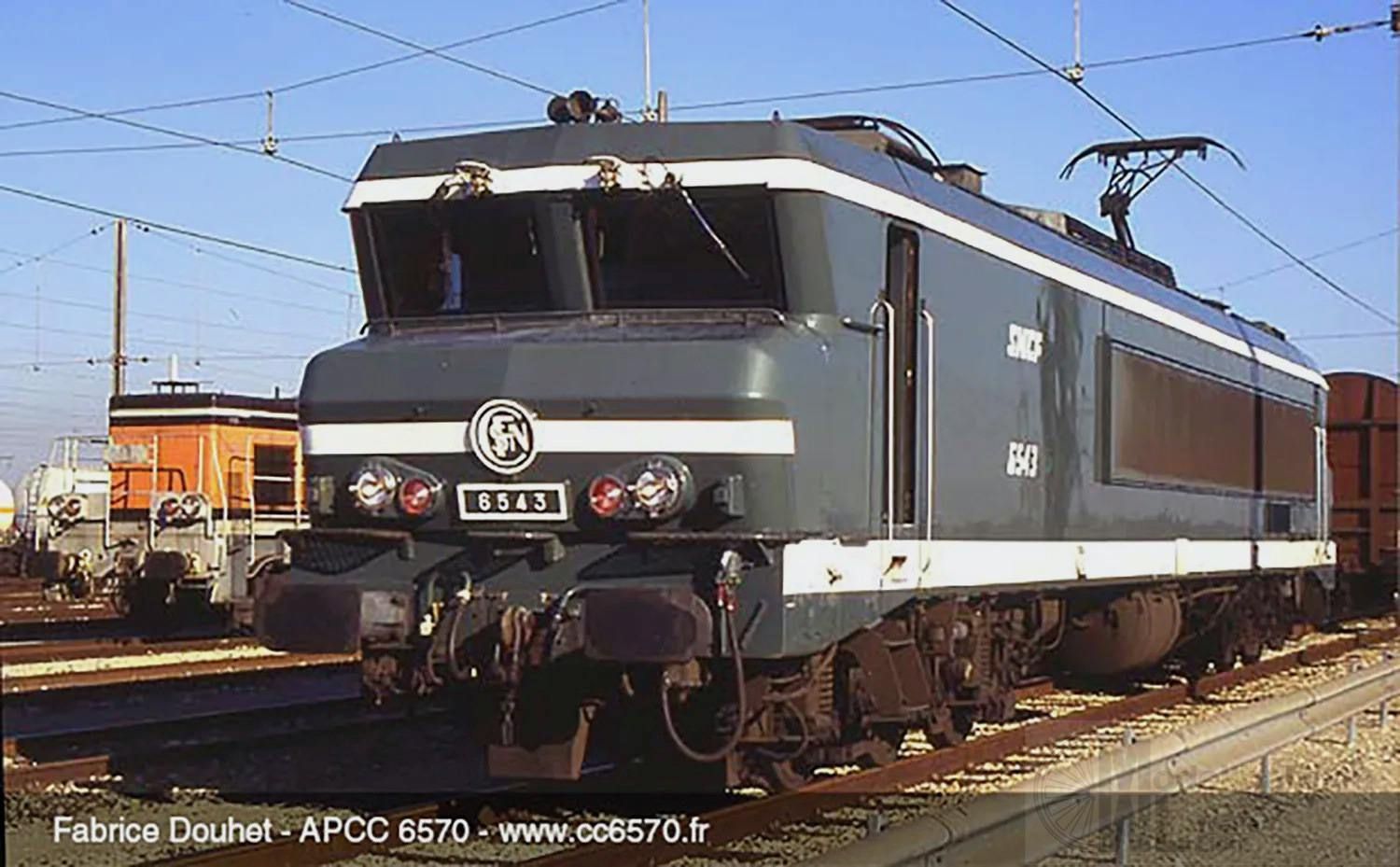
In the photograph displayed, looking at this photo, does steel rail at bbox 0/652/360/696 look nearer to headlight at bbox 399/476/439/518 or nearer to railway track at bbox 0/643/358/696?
railway track at bbox 0/643/358/696

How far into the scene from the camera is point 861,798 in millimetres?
10062

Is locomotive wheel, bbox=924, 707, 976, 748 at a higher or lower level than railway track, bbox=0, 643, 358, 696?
higher

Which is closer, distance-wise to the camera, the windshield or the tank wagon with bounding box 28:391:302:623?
the windshield

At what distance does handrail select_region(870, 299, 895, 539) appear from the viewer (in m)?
9.51

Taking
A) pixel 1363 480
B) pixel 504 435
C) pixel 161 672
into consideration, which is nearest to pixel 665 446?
pixel 504 435

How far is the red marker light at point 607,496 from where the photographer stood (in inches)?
333

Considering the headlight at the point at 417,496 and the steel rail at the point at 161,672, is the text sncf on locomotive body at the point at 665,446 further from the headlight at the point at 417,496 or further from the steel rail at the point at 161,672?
the steel rail at the point at 161,672

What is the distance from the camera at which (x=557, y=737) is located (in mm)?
8914

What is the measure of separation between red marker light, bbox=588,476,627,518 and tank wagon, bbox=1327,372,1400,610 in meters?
21.1

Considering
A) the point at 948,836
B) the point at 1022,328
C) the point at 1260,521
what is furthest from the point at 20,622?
the point at 948,836

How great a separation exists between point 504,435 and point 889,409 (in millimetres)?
2123

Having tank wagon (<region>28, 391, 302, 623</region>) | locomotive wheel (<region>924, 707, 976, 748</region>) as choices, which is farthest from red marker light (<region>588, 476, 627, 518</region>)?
tank wagon (<region>28, 391, 302, 623</region>)

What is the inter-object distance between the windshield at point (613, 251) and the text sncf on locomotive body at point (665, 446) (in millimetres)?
14

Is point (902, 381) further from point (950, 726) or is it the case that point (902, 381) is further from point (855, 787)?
point (950, 726)
